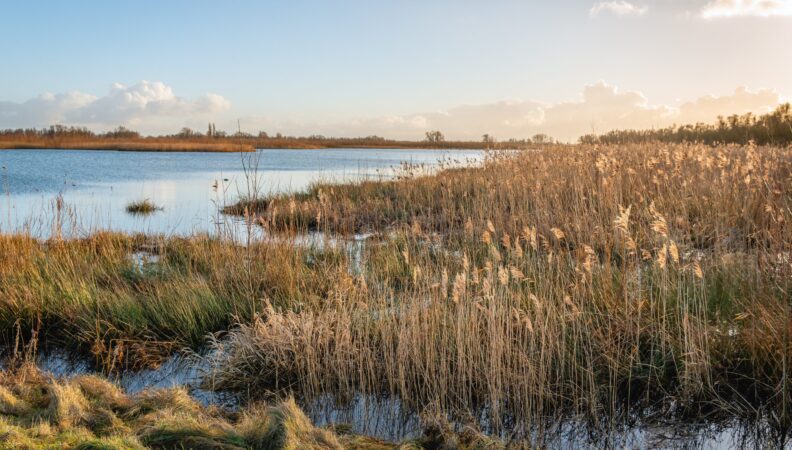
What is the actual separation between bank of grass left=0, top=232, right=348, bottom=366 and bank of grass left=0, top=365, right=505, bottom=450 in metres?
0.93

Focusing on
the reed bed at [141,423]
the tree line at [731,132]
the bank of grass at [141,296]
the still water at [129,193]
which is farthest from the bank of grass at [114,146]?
the reed bed at [141,423]

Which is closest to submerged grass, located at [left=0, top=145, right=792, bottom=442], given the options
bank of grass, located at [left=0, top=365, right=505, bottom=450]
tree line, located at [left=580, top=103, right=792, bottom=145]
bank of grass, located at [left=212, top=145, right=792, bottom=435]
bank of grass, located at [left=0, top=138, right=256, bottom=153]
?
bank of grass, located at [left=212, top=145, right=792, bottom=435]

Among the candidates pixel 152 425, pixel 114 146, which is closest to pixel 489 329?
pixel 152 425

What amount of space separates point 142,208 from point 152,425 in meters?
13.5

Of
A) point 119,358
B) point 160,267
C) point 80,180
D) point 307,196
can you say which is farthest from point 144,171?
point 119,358

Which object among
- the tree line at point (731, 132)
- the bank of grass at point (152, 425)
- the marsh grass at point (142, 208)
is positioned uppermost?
the tree line at point (731, 132)

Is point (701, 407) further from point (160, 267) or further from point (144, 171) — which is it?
point (144, 171)

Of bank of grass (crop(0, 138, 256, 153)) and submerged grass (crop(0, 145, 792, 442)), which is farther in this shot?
bank of grass (crop(0, 138, 256, 153))

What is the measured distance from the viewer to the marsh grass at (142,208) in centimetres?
1568

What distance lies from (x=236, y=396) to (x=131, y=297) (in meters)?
2.10

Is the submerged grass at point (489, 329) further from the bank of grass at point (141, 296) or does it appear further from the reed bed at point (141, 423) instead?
the reed bed at point (141, 423)

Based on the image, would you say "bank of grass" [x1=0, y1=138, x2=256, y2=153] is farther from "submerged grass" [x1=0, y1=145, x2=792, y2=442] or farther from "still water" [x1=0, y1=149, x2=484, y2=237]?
"submerged grass" [x1=0, y1=145, x2=792, y2=442]

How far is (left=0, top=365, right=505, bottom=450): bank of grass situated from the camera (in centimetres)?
318

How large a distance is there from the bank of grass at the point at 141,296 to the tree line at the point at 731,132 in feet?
56.8
